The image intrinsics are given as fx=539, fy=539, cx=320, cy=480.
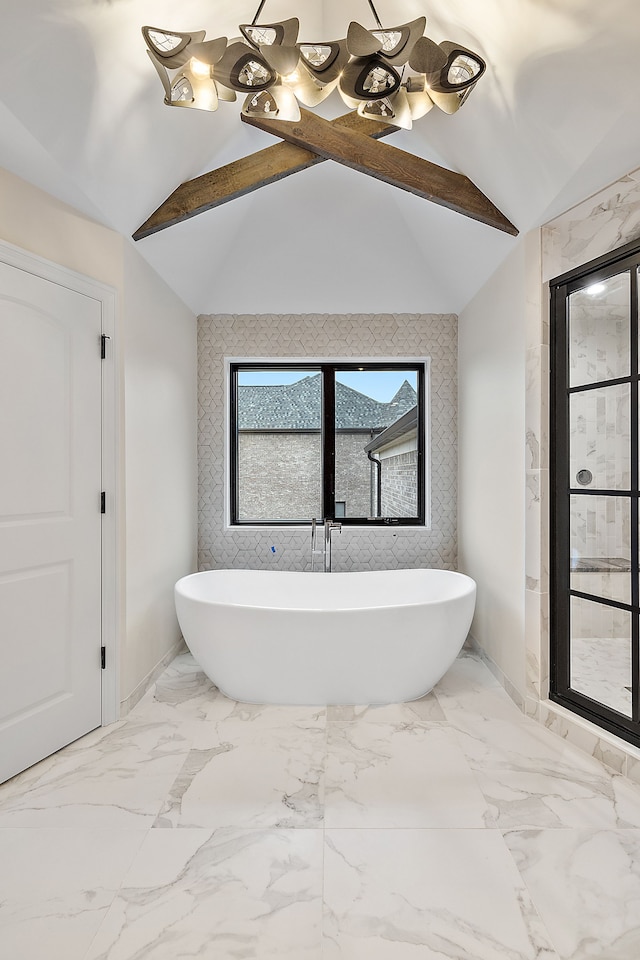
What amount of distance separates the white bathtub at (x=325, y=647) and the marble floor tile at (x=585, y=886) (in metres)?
0.94

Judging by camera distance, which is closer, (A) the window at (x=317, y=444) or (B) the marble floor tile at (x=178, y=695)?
(B) the marble floor tile at (x=178, y=695)

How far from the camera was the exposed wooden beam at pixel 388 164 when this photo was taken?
91.0 inches

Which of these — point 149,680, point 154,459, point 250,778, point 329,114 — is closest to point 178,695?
point 149,680

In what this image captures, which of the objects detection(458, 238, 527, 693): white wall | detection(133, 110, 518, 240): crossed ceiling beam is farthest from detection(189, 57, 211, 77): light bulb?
detection(458, 238, 527, 693): white wall

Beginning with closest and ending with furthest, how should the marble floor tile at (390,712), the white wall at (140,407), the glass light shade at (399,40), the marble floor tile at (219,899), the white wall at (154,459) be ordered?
1. the marble floor tile at (219,899)
2. the glass light shade at (399,40)
3. the white wall at (140,407)
4. the marble floor tile at (390,712)
5. the white wall at (154,459)

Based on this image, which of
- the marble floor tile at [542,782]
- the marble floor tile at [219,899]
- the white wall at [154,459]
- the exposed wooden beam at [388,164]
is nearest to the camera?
the marble floor tile at [219,899]

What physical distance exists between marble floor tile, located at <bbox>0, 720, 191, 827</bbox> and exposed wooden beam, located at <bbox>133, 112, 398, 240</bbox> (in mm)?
2323

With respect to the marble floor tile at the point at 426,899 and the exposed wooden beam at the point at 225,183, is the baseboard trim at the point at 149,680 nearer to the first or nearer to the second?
the marble floor tile at the point at 426,899

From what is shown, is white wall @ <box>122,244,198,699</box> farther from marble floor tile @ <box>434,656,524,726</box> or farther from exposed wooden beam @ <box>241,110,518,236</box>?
marble floor tile @ <box>434,656,524,726</box>

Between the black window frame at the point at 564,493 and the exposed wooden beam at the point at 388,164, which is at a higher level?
the exposed wooden beam at the point at 388,164

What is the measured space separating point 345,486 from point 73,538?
7.13 feet

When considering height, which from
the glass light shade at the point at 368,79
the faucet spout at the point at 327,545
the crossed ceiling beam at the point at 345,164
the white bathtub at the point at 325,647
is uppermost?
the crossed ceiling beam at the point at 345,164

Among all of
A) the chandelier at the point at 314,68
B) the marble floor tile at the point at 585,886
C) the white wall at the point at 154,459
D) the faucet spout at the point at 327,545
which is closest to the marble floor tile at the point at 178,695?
the white wall at the point at 154,459

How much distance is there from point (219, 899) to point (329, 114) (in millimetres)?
3098
